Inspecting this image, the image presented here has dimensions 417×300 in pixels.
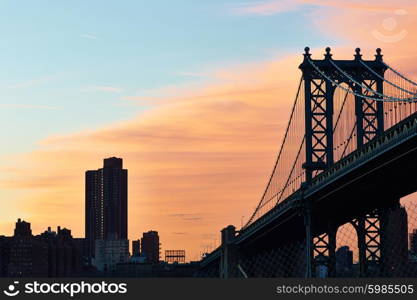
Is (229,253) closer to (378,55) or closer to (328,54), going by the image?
(328,54)

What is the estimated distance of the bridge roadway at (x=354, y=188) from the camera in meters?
89.2

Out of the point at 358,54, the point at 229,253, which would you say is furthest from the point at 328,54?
the point at 229,253

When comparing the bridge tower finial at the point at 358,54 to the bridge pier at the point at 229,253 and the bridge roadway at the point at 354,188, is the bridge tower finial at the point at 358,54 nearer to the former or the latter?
the bridge roadway at the point at 354,188

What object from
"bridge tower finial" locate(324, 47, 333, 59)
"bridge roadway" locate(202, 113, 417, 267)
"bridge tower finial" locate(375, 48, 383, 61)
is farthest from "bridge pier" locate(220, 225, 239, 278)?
"bridge tower finial" locate(375, 48, 383, 61)

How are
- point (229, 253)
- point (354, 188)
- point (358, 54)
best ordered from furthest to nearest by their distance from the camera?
1. point (229, 253)
2. point (358, 54)
3. point (354, 188)

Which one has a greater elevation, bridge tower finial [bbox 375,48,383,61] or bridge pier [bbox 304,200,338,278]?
bridge tower finial [bbox 375,48,383,61]

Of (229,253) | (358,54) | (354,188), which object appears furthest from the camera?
(229,253)

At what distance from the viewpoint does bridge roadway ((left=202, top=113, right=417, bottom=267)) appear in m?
89.2

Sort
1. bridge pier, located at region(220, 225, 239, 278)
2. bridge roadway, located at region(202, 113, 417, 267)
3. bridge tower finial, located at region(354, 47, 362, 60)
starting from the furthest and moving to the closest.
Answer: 1. bridge pier, located at region(220, 225, 239, 278)
2. bridge tower finial, located at region(354, 47, 362, 60)
3. bridge roadway, located at region(202, 113, 417, 267)

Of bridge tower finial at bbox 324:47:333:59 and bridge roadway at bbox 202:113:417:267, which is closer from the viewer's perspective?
bridge roadway at bbox 202:113:417:267

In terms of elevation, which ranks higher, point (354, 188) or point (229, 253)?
point (229, 253)

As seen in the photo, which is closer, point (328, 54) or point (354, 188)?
point (354, 188)

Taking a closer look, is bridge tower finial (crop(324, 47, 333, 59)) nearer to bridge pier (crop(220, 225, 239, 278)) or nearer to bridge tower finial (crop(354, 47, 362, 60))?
bridge tower finial (crop(354, 47, 362, 60))

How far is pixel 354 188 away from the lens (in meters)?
104
